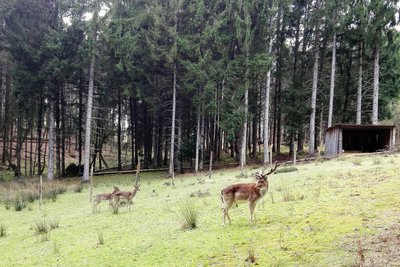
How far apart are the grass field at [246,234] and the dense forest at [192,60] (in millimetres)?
18053

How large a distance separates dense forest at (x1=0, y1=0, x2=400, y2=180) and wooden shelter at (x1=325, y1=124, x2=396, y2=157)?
6.63 feet

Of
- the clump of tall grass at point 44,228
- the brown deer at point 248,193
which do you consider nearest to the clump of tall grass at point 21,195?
the clump of tall grass at point 44,228

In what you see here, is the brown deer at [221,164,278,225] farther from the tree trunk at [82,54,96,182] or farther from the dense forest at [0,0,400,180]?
the tree trunk at [82,54,96,182]

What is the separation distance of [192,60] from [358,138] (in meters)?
15.2

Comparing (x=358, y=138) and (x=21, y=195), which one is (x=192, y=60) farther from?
(x=21, y=195)

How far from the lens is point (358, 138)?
35.2 metres

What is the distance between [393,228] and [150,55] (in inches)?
1071

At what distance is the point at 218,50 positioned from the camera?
32688 mm

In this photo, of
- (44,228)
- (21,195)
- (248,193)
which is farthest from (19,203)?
(248,193)

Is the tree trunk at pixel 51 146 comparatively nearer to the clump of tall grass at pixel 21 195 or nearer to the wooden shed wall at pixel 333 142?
the clump of tall grass at pixel 21 195

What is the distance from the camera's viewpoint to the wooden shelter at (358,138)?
28312 mm

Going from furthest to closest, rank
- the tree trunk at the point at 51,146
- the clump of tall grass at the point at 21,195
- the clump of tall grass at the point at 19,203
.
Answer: the tree trunk at the point at 51,146 → the clump of tall grass at the point at 21,195 → the clump of tall grass at the point at 19,203

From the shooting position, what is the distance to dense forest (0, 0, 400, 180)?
3053cm

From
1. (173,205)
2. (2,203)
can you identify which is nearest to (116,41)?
(2,203)
